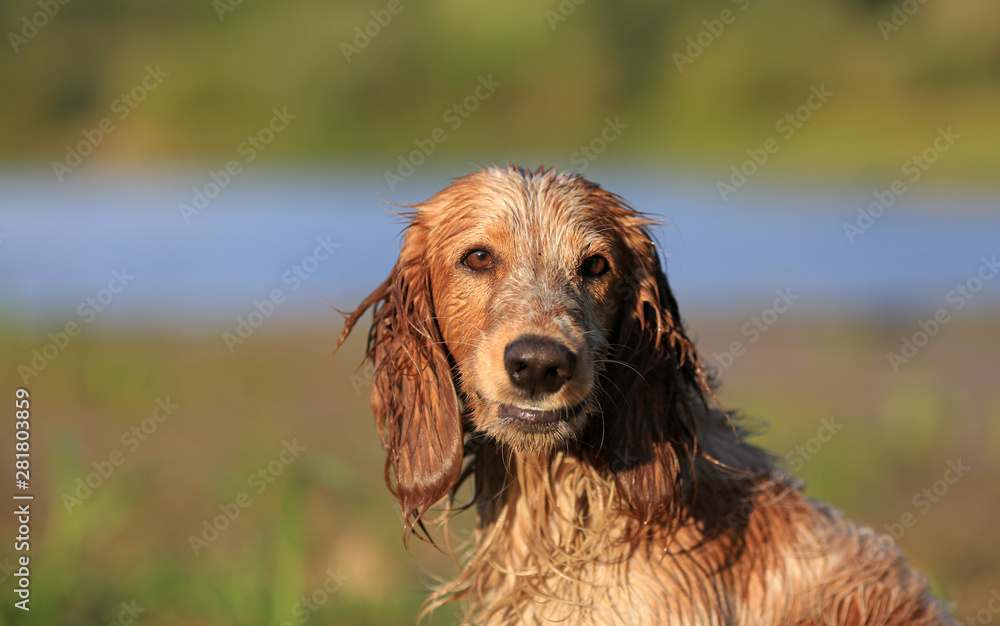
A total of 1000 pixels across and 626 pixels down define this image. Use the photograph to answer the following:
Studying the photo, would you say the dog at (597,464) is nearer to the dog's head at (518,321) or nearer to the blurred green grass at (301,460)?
the dog's head at (518,321)

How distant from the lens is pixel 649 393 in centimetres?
370

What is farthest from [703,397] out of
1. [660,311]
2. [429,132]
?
[429,132]

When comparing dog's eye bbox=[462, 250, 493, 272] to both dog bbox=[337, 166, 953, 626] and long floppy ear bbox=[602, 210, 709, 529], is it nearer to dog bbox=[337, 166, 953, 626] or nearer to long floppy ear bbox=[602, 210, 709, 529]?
dog bbox=[337, 166, 953, 626]

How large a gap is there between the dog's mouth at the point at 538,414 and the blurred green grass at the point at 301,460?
1.68 metres

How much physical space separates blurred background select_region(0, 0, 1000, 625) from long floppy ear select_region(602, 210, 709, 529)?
5.88 ft

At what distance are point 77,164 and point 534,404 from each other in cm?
1814

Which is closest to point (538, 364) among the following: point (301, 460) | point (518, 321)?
point (518, 321)

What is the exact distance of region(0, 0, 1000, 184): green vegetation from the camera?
703 inches

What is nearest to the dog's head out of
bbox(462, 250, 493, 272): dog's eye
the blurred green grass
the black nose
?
bbox(462, 250, 493, 272): dog's eye

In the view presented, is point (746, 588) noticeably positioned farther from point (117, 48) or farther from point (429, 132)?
point (117, 48)

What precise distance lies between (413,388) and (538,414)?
0.61 metres

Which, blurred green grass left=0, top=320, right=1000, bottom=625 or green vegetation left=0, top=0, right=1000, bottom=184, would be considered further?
green vegetation left=0, top=0, right=1000, bottom=184

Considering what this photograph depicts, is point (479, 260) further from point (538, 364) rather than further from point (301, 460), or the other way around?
point (301, 460)

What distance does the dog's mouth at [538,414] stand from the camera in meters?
3.30
